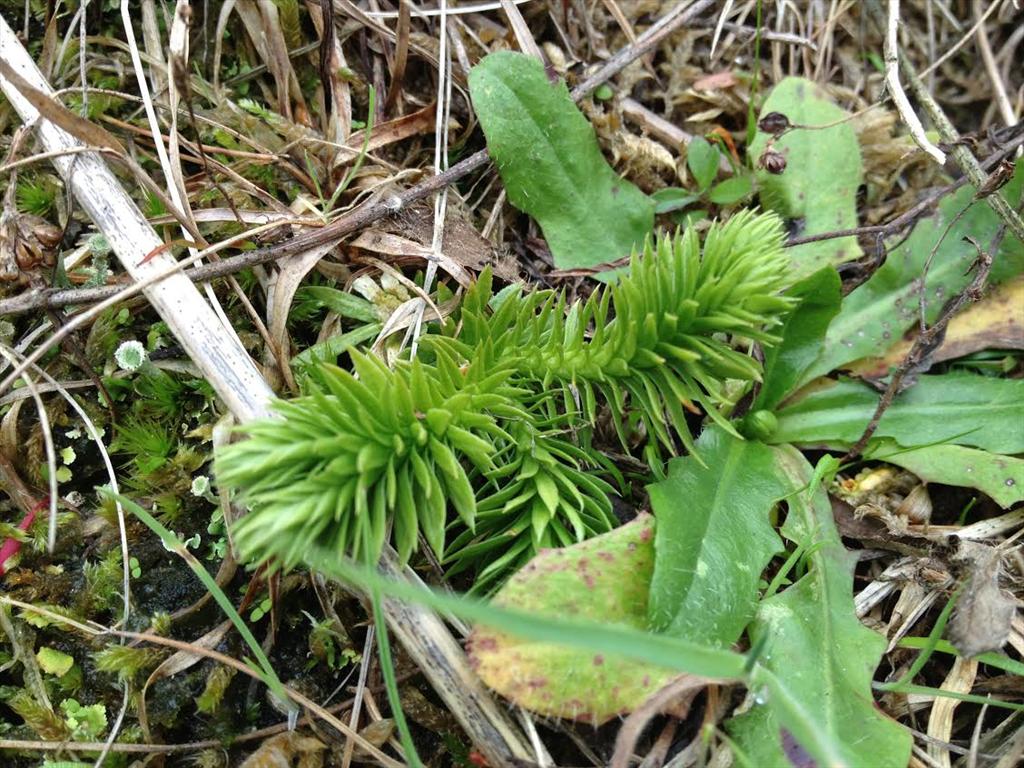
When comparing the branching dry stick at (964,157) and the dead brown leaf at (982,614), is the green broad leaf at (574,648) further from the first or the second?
the branching dry stick at (964,157)

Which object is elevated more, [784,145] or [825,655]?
A: [784,145]

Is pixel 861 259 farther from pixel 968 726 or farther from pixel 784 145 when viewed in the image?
pixel 968 726

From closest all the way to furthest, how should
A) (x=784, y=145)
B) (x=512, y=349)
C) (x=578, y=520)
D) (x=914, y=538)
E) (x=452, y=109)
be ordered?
(x=578, y=520) → (x=512, y=349) → (x=914, y=538) → (x=452, y=109) → (x=784, y=145)

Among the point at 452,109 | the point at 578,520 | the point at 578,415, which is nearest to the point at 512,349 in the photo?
the point at 578,415

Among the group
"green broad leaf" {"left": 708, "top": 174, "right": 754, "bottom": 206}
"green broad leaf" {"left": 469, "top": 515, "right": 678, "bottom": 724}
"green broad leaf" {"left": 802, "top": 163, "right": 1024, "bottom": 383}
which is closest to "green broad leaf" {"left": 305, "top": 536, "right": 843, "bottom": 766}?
"green broad leaf" {"left": 469, "top": 515, "right": 678, "bottom": 724}

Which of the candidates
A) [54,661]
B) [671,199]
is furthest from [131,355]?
[671,199]

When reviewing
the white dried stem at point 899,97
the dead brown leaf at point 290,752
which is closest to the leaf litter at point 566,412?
the dead brown leaf at point 290,752

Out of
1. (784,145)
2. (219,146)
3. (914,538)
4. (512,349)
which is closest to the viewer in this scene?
(512,349)
